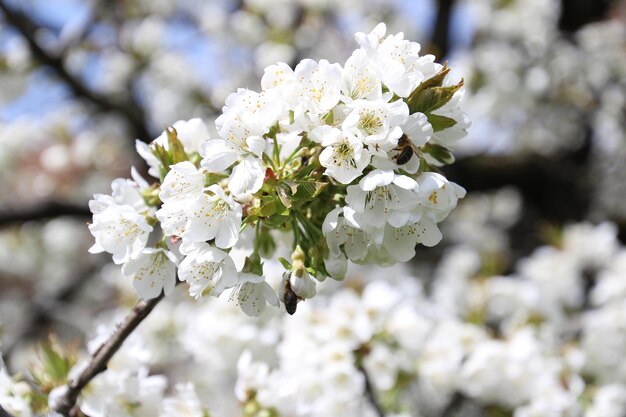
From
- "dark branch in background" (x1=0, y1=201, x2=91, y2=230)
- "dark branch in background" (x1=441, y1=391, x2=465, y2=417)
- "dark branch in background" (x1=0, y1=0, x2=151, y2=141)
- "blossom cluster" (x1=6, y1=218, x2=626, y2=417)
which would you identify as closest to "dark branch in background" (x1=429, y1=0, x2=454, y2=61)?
"blossom cluster" (x1=6, y1=218, x2=626, y2=417)

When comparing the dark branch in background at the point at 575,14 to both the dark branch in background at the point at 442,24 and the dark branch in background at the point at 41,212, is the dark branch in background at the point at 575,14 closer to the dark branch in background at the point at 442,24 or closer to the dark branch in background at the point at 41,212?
the dark branch in background at the point at 442,24

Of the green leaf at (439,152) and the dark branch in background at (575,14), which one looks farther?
the dark branch in background at (575,14)

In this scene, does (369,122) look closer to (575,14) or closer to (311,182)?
(311,182)

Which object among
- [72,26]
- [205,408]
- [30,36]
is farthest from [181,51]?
[205,408]

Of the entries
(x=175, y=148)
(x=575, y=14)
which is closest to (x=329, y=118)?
(x=175, y=148)

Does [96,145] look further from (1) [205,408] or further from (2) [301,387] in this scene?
(1) [205,408]

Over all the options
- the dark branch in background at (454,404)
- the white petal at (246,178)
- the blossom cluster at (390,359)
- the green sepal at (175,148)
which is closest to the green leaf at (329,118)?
the white petal at (246,178)
